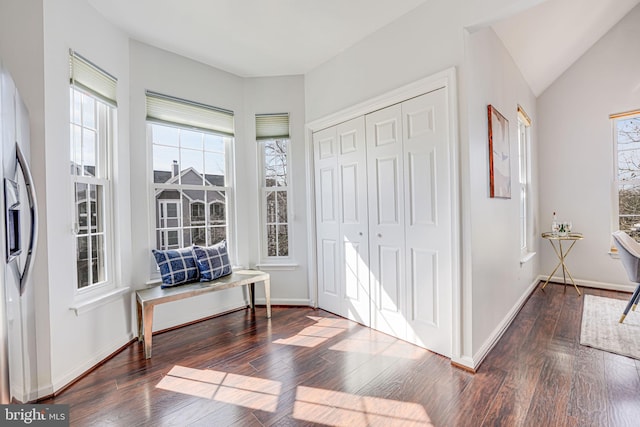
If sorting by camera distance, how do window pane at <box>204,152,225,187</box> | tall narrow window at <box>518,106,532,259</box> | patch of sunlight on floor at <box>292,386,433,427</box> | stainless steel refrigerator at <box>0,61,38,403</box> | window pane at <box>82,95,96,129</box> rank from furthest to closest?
tall narrow window at <box>518,106,532,259</box> < window pane at <box>204,152,225,187</box> < window pane at <box>82,95,96,129</box> < patch of sunlight on floor at <box>292,386,433,427</box> < stainless steel refrigerator at <box>0,61,38,403</box>

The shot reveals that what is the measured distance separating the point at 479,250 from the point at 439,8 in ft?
6.20

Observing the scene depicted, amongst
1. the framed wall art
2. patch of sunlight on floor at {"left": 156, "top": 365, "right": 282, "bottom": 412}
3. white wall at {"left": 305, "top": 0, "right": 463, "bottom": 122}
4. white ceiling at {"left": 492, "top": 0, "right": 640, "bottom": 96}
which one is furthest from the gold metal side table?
patch of sunlight on floor at {"left": 156, "top": 365, "right": 282, "bottom": 412}

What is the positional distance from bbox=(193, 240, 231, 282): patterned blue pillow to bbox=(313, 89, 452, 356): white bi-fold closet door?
1.08 m

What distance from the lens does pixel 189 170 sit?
10.5 ft

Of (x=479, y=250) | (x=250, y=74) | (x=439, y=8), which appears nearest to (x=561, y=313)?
(x=479, y=250)

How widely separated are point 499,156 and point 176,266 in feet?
10.5

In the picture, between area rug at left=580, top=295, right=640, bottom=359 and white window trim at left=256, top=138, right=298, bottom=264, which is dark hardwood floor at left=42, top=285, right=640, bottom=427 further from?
white window trim at left=256, top=138, right=298, bottom=264

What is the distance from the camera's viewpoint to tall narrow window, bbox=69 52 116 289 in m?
2.24

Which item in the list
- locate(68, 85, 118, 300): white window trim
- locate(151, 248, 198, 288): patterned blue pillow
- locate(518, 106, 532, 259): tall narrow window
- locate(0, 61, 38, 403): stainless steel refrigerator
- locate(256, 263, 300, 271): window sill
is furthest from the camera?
locate(518, 106, 532, 259): tall narrow window

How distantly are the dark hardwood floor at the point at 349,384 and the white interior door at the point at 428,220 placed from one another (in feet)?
0.90

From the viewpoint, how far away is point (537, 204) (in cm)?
448

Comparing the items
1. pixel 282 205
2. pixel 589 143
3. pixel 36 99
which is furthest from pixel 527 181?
pixel 36 99

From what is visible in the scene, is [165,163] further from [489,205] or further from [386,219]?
[489,205]

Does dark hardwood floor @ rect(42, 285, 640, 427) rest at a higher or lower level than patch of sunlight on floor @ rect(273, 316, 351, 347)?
lower
